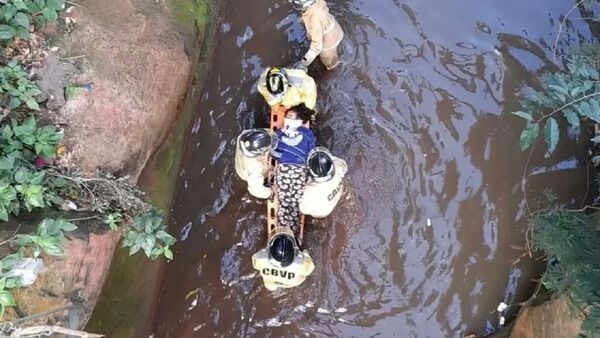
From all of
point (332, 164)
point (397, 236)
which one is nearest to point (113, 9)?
point (332, 164)

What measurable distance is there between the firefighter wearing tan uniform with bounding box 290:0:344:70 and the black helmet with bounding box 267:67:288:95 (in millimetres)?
460

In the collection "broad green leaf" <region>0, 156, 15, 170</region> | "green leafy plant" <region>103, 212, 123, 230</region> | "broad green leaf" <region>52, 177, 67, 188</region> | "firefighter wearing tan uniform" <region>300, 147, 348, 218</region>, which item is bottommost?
"firefighter wearing tan uniform" <region>300, 147, 348, 218</region>

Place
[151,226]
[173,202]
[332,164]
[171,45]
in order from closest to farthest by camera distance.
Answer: [151,226] < [332,164] < [171,45] < [173,202]

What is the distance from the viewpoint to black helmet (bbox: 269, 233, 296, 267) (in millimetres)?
4148

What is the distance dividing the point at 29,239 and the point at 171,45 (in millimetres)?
1978

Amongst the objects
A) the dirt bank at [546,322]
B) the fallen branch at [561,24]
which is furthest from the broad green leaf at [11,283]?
the fallen branch at [561,24]

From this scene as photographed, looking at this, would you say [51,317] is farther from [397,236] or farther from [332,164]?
[397,236]

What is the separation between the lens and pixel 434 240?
4980mm

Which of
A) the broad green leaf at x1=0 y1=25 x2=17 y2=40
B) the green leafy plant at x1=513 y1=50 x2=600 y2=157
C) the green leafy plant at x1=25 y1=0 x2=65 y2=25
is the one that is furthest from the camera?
the green leafy plant at x1=25 y1=0 x2=65 y2=25

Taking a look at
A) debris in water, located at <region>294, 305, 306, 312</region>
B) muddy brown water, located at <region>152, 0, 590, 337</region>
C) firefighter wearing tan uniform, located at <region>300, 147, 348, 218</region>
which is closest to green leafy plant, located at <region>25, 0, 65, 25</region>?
muddy brown water, located at <region>152, 0, 590, 337</region>

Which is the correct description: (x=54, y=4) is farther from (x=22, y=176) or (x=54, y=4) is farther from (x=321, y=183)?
(x=321, y=183)

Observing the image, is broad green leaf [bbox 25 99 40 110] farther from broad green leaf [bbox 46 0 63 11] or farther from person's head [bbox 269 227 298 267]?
person's head [bbox 269 227 298 267]

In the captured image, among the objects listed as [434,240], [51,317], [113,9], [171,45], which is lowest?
[434,240]

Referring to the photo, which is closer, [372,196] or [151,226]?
[151,226]
